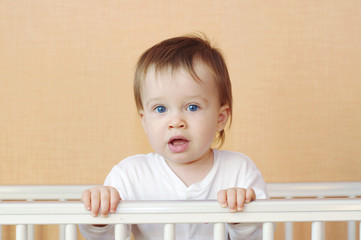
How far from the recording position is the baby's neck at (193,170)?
3.10 feet

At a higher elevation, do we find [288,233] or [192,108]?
[192,108]

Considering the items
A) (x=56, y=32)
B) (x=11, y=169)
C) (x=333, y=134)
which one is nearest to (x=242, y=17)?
(x=333, y=134)

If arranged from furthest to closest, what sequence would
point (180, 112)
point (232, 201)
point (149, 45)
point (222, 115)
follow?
point (149, 45) < point (222, 115) < point (180, 112) < point (232, 201)

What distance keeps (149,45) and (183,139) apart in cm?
66

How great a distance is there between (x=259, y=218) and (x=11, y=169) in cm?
103

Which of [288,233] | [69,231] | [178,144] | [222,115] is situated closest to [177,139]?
[178,144]

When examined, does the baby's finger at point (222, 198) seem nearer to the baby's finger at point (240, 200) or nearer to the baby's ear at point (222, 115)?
the baby's finger at point (240, 200)

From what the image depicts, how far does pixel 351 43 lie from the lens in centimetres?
148

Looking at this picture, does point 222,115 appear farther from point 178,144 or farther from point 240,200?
point 240,200

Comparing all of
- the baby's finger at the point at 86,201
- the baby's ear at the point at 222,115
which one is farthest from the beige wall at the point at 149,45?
the baby's finger at the point at 86,201

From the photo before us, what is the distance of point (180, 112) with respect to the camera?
0.86 metres

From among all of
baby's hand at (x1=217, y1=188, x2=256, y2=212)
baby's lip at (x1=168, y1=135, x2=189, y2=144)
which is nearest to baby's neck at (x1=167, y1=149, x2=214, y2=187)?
baby's lip at (x1=168, y1=135, x2=189, y2=144)

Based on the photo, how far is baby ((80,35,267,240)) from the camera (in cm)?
86

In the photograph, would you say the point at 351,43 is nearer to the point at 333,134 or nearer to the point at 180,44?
the point at 333,134
